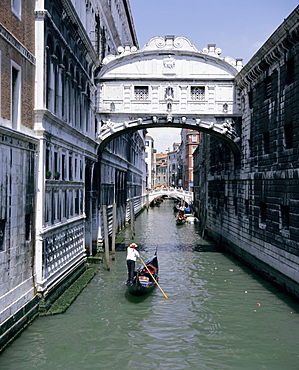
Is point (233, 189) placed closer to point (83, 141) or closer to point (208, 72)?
point (208, 72)

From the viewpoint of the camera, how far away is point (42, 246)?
11078 mm

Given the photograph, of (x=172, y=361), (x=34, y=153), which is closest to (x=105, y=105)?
(x=34, y=153)

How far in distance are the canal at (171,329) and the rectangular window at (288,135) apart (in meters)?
4.56

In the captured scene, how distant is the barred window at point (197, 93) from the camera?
19.4 meters

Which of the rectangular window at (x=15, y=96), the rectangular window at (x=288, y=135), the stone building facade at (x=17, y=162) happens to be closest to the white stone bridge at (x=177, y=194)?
the rectangular window at (x=288, y=135)

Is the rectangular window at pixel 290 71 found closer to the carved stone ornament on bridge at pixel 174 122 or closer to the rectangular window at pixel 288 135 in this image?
the rectangular window at pixel 288 135

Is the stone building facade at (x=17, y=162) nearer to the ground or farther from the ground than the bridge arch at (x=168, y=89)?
nearer to the ground

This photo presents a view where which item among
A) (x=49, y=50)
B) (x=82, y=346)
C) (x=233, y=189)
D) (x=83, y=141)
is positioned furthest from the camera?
(x=233, y=189)

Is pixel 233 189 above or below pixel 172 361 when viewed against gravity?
above

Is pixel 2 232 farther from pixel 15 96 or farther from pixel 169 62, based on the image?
pixel 169 62

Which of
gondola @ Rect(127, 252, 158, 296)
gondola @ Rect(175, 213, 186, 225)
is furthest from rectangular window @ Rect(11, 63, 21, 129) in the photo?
gondola @ Rect(175, 213, 186, 225)

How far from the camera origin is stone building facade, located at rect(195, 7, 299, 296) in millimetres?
13109

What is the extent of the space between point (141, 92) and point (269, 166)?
683cm

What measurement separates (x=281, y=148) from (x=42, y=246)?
808cm
